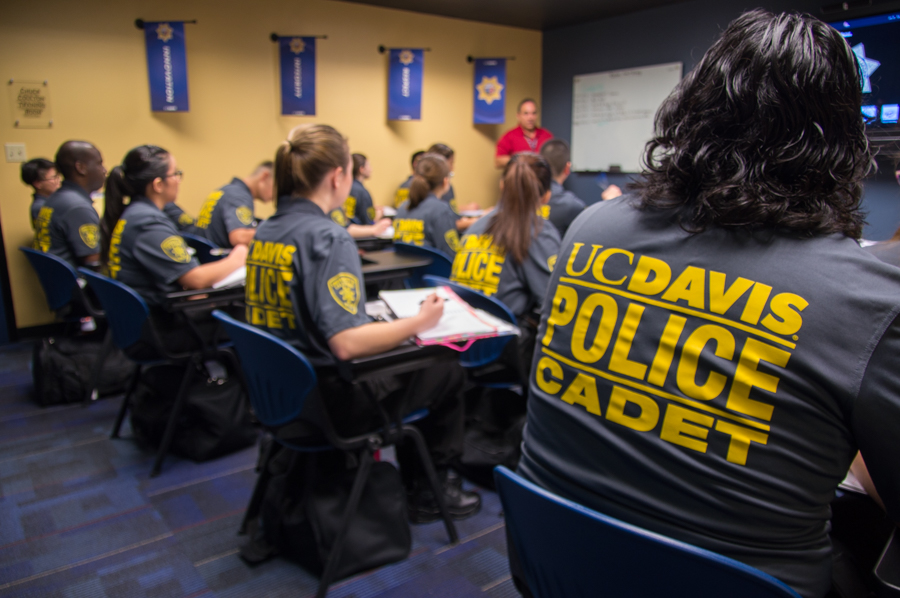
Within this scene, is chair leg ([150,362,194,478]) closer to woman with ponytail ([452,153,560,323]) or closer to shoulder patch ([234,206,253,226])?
woman with ponytail ([452,153,560,323])

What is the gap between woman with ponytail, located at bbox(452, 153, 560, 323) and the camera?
2.17m

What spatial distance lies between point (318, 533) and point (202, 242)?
2365 millimetres

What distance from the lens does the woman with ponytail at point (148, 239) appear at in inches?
89.6

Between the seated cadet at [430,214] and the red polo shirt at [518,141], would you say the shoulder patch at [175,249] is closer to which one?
the seated cadet at [430,214]

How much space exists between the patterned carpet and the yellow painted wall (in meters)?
2.58

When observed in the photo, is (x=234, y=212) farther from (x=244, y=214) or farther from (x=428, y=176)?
(x=428, y=176)

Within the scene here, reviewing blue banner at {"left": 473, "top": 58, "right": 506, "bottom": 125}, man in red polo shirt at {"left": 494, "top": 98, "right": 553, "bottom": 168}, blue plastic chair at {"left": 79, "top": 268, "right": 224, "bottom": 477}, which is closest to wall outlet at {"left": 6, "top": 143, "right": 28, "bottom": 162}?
blue plastic chair at {"left": 79, "top": 268, "right": 224, "bottom": 477}

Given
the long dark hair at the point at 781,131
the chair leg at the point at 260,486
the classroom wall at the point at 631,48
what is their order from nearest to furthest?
the long dark hair at the point at 781,131
the chair leg at the point at 260,486
the classroom wall at the point at 631,48

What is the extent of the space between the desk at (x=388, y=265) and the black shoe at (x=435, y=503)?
0.96m

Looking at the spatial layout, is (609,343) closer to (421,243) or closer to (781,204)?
(781,204)

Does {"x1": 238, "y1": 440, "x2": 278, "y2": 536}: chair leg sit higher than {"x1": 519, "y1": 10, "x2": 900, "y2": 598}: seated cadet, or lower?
lower

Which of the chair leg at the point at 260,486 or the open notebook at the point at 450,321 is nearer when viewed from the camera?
the open notebook at the point at 450,321

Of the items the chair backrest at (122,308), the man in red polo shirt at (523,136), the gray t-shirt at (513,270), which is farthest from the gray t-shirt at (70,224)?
the man in red polo shirt at (523,136)

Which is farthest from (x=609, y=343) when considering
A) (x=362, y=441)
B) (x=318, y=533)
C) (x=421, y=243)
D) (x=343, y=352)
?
(x=421, y=243)
